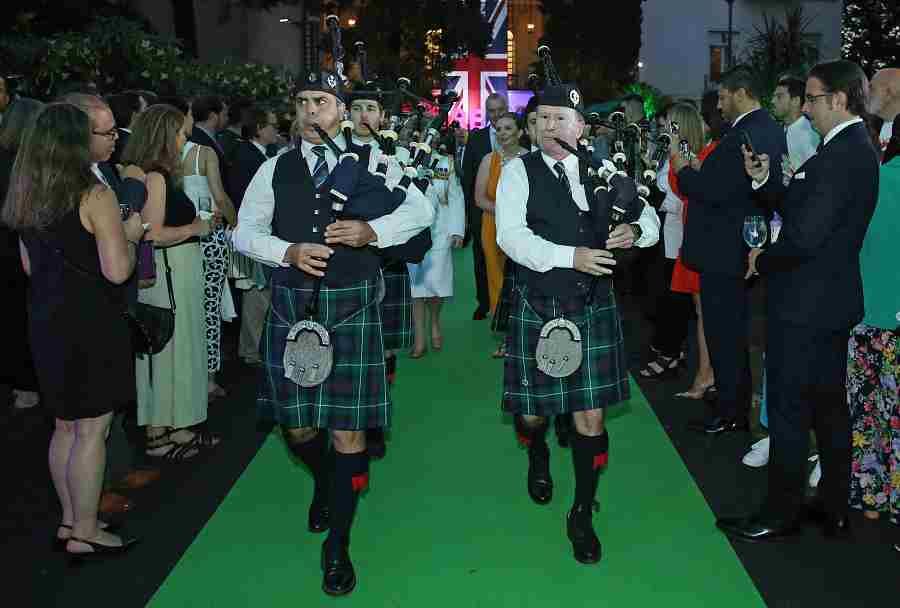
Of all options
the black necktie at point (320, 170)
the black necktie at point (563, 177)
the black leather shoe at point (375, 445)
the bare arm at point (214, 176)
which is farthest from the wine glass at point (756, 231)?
the bare arm at point (214, 176)

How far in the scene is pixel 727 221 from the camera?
496 centimetres

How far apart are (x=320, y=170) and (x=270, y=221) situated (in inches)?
11.5

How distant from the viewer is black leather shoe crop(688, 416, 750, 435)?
538 centimetres

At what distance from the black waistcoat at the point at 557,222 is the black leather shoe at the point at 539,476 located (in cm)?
103

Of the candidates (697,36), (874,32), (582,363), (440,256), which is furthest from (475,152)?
(697,36)

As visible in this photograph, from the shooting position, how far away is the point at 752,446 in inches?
195

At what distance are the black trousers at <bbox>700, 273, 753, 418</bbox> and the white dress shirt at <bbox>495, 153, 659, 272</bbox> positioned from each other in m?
1.51

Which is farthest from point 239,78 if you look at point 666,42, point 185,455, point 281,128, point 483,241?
point 666,42

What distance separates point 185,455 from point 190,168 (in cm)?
190

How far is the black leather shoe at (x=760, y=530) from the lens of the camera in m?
3.92

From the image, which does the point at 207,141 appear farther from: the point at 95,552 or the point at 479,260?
the point at 95,552

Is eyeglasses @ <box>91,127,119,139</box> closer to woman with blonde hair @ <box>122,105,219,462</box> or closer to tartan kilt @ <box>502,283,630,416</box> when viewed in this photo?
woman with blonde hair @ <box>122,105,219,462</box>

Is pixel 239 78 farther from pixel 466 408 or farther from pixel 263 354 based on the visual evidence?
pixel 263 354

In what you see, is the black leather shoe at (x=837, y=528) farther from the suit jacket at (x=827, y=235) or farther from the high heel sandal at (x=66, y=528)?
the high heel sandal at (x=66, y=528)
